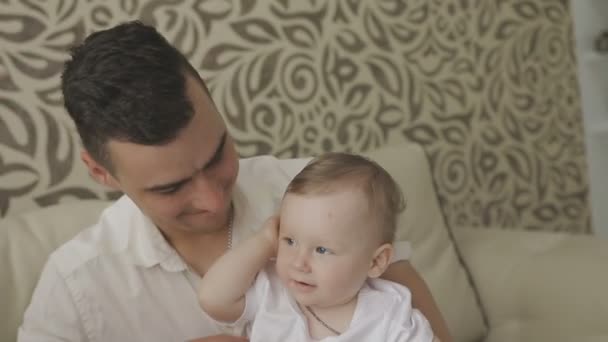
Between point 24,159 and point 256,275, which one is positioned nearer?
point 256,275

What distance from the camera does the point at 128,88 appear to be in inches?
41.3

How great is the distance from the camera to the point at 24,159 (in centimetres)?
170

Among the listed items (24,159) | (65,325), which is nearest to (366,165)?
(65,325)

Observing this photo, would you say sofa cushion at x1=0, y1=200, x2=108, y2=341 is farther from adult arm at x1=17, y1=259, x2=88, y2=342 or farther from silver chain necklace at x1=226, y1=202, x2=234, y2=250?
silver chain necklace at x1=226, y1=202, x2=234, y2=250

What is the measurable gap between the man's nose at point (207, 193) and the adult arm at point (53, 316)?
0.95 ft

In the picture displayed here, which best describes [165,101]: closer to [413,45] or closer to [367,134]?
[367,134]

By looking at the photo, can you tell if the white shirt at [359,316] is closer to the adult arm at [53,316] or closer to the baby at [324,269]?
the baby at [324,269]

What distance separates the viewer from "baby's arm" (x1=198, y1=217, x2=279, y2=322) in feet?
3.67

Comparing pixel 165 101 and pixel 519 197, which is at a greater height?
pixel 165 101

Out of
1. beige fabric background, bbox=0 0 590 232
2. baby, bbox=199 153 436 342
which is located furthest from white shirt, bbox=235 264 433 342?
beige fabric background, bbox=0 0 590 232

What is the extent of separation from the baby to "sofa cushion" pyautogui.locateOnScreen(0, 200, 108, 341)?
463mm

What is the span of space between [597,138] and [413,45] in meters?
0.81

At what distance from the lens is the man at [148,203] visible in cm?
107

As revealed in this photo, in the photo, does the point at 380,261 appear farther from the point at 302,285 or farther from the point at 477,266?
the point at 477,266
